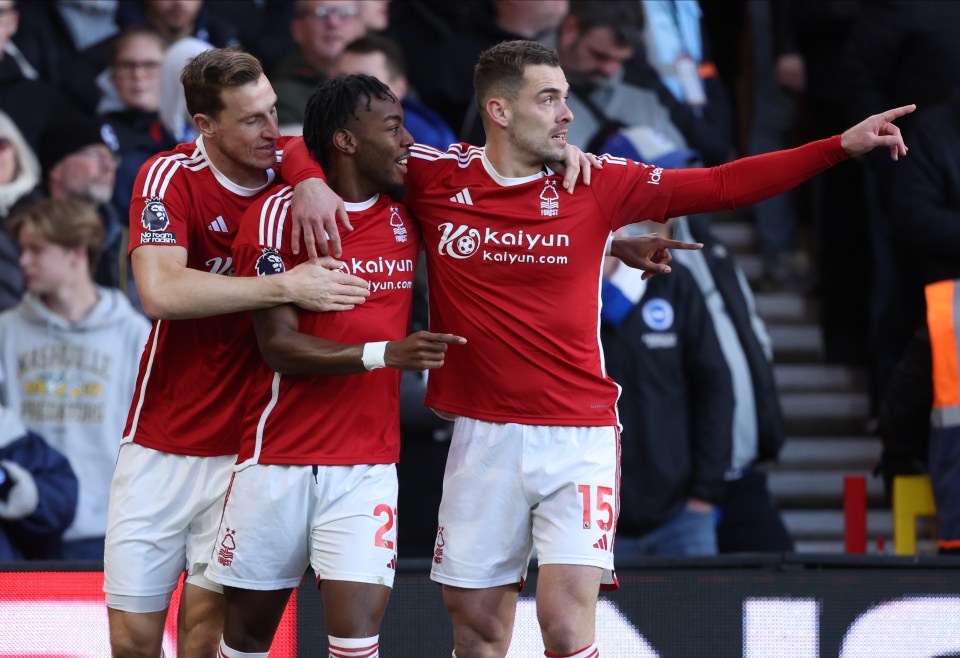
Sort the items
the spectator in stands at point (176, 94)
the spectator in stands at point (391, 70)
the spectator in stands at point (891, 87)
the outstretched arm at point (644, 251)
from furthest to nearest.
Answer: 1. the spectator in stands at point (891, 87)
2. the spectator in stands at point (176, 94)
3. the spectator in stands at point (391, 70)
4. the outstretched arm at point (644, 251)

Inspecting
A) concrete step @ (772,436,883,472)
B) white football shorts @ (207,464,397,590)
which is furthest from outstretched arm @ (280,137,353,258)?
concrete step @ (772,436,883,472)

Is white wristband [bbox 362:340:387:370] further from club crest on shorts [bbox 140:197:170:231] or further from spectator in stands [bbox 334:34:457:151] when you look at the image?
spectator in stands [bbox 334:34:457:151]

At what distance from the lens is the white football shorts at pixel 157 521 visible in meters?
5.14

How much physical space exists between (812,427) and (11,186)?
4.69 meters

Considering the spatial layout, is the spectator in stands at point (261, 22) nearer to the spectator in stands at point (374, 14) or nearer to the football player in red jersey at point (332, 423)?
the spectator in stands at point (374, 14)

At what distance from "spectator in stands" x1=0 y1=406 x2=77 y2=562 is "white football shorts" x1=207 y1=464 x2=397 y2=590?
2.06m

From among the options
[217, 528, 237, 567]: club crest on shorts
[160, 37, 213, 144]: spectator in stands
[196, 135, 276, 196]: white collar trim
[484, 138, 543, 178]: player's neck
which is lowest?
[217, 528, 237, 567]: club crest on shorts

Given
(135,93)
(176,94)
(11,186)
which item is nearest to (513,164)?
(176,94)

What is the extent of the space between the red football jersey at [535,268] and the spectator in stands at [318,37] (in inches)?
124

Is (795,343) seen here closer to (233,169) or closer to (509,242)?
(509,242)

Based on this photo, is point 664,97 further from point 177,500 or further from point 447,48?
point 177,500

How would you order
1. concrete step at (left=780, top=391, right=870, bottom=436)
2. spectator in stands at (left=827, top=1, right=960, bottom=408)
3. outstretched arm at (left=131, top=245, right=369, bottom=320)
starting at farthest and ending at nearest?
concrete step at (left=780, top=391, right=870, bottom=436), spectator in stands at (left=827, top=1, right=960, bottom=408), outstretched arm at (left=131, top=245, right=369, bottom=320)

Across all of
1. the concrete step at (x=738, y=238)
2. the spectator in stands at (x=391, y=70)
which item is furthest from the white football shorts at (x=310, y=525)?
the concrete step at (x=738, y=238)

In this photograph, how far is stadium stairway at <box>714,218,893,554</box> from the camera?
870 cm
